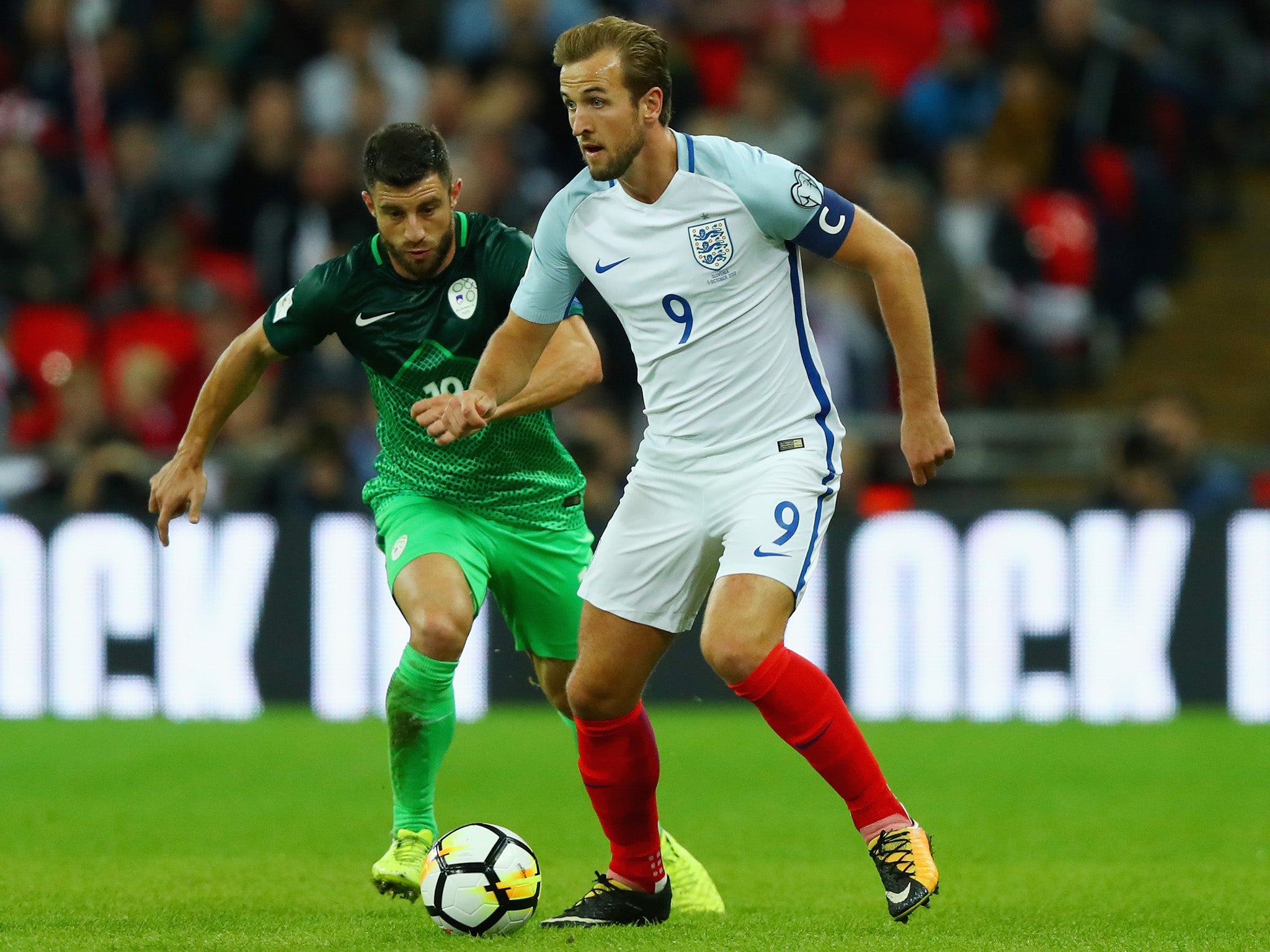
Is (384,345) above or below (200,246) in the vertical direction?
below

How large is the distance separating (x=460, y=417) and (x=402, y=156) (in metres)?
0.91

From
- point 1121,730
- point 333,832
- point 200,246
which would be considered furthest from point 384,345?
point 200,246

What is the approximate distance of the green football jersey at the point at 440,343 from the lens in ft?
20.5

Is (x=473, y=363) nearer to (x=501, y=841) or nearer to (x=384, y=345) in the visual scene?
(x=384, y=345)

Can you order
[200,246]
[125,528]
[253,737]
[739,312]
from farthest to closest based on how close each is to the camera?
[200,246] → [125,528] → [253,737] → [739,312]

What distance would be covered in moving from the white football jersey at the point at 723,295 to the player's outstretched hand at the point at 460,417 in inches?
18.1

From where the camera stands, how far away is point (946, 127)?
14.4 metres

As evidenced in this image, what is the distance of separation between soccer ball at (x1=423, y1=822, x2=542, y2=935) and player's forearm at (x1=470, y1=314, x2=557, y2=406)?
124 cm

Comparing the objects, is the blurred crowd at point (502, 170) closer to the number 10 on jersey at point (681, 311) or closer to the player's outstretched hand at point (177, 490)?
the player's outstretched hand at point (177, 490)

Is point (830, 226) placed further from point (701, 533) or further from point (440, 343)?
point (440, 343)

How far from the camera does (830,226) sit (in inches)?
209

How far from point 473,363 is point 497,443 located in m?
0.27

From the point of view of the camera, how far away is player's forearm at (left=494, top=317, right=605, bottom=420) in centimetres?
590

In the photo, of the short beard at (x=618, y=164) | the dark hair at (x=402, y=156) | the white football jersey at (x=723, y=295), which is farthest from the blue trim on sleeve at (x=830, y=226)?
the dark hair at (x=402, y=156)
